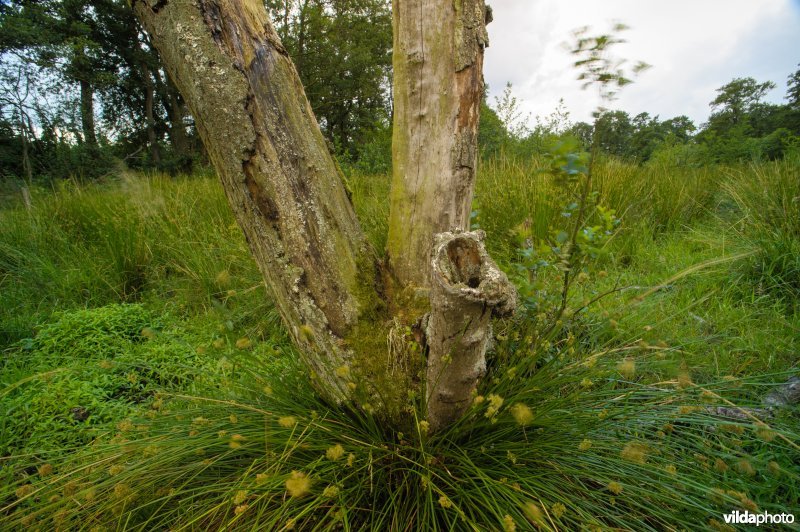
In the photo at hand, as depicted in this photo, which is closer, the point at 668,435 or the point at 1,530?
the point at 1,530

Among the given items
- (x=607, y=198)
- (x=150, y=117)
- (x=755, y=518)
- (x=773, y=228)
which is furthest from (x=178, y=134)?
(x=755, y=518)

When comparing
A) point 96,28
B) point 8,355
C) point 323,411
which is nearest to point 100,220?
point 8,355

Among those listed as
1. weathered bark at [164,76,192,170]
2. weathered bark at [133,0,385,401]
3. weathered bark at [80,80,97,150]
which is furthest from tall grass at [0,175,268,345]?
weathered bark at [164,76,192,170]

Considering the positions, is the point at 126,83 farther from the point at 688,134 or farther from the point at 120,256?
the point at 688,134

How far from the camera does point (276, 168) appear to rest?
56.6 inches

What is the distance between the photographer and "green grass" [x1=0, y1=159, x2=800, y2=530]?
1263mm

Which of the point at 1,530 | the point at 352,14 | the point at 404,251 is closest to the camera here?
the point at 1,530

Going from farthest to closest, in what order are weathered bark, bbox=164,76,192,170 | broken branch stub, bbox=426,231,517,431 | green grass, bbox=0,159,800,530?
1. weathered bark, bbox=164,76,192,170
2. green grass, bbox=0,159,800,530
3. broken branch stub, bbox=426,231,517,431

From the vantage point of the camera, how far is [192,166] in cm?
1588

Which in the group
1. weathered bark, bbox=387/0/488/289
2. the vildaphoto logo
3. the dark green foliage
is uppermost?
the dark green foliage

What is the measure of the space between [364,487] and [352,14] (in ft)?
81.2

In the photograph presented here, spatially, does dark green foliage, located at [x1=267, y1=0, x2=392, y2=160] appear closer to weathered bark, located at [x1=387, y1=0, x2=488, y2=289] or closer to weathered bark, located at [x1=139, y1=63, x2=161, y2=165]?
weathered bark, located at [x1=139, y1=63, x2=161, y2=165]

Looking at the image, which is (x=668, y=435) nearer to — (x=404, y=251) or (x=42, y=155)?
(x=404, y=251)

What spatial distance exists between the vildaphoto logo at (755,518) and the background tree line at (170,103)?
4.77 metres
